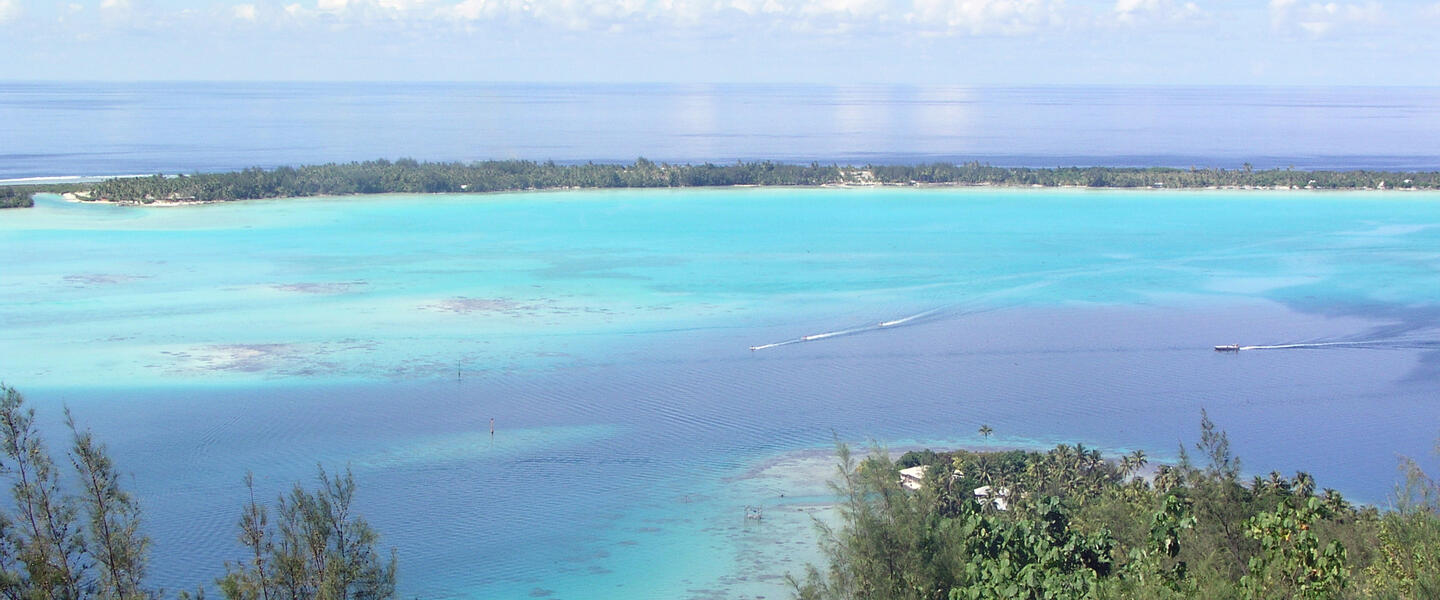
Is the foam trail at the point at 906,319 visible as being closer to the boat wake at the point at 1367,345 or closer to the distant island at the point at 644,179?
the boat wake at the point at 1367,345

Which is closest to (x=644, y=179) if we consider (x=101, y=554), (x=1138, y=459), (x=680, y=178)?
(x=680, y=178)

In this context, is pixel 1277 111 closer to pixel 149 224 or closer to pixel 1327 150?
pixel 1327 150

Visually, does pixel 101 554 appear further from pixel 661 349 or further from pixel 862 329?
pixel 862 329

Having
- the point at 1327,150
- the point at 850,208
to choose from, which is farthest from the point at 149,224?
the point at 1327,150

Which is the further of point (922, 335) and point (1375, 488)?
point (922, 335)

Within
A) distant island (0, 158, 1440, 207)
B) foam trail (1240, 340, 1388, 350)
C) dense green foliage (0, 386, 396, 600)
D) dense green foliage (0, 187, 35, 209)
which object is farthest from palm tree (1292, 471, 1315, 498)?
dense green foliage (0, 187, 35, 209)
